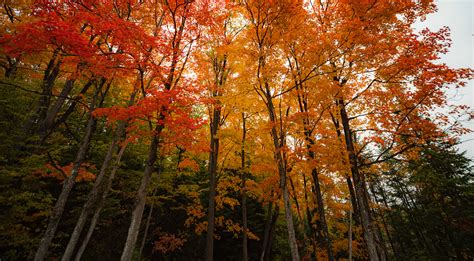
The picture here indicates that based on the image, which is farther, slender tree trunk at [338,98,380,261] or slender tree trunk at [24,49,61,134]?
slender tree trunk at [24,49,61,134]

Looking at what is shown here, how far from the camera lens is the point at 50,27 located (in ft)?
19.6

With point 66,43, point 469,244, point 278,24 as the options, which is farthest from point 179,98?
point 469,244

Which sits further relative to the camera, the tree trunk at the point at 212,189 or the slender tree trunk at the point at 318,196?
the tree trunk at the point at 212,189

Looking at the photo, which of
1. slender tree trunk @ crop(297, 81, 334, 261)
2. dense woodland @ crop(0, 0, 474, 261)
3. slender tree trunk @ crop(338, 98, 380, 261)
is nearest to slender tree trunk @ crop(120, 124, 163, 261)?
dense woodland @ crop(0, 0, 474, 261)

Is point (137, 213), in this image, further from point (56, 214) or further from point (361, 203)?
point (361, 203)

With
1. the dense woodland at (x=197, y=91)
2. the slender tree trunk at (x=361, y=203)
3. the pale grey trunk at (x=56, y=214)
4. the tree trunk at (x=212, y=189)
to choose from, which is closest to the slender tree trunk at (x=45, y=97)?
the dense woodland at (x=197, y=91)

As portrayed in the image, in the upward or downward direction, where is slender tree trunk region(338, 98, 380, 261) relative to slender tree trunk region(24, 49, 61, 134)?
downward

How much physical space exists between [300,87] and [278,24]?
10.6 feet

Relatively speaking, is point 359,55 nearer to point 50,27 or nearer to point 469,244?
point 50,27

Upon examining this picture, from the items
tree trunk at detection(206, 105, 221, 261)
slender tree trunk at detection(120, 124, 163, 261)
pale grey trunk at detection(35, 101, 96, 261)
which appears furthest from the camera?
tree trunk at detection(206, 105, 221, 261)

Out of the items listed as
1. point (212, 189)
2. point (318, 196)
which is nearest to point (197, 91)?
point (212, 189)

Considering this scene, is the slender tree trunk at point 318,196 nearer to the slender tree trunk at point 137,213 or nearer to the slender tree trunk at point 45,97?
the slender tree trunk at point 137,213

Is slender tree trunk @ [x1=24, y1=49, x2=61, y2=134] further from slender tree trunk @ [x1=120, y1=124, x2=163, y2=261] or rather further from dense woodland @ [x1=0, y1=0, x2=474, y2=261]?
slender tree trunk @ [x1=120, y1=124, x2=163, y2=261]

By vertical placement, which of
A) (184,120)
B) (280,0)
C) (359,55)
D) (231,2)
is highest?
(231,2)
